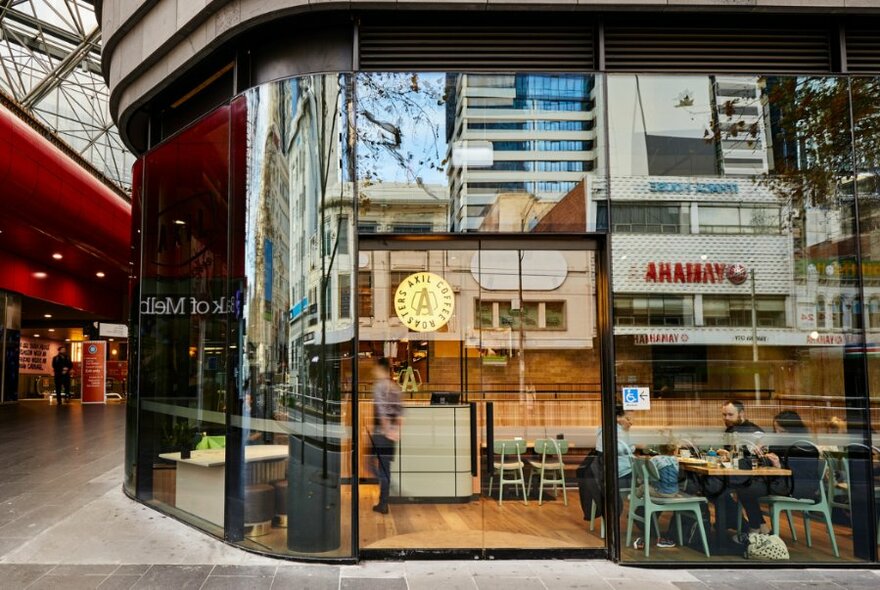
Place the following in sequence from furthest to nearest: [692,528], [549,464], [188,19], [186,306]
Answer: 1. [186,306]
2. [549,464]
3. [188,19]
4. [692,528]

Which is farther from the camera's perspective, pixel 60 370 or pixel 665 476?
pixel 60 370

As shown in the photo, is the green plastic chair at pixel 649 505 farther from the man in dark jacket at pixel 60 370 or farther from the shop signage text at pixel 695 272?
the man in dark jacket at pixel 60 370

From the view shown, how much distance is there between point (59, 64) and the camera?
25.0 metres

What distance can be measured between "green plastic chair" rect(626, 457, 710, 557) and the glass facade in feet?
0.06

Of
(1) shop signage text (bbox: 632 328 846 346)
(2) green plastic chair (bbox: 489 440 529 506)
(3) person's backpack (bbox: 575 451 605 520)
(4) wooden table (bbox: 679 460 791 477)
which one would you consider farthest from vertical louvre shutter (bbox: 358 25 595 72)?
(2) green plastic chair (bbox: 489 440 529 506)

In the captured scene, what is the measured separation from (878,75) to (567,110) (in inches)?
116

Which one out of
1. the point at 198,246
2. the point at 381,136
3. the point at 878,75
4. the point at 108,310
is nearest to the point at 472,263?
the point at 381,136

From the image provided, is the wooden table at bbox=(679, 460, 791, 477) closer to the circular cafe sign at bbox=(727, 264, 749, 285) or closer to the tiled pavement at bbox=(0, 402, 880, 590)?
the tiled pavement at bbox=(0, 402, 880, 590)

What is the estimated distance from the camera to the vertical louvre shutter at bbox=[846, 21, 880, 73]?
611cm

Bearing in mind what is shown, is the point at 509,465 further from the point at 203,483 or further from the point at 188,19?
the point at 188,19

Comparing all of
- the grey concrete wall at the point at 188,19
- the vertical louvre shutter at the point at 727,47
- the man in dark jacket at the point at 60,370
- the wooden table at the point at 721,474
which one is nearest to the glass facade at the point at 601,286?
the wooden table at the point at 721,474

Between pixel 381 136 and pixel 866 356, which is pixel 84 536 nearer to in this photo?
pixel 381 136

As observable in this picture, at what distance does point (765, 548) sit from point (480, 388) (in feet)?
9.92

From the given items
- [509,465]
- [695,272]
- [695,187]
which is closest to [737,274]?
[695,272]
